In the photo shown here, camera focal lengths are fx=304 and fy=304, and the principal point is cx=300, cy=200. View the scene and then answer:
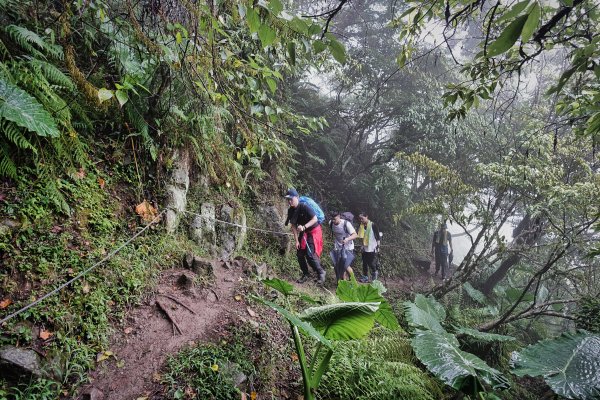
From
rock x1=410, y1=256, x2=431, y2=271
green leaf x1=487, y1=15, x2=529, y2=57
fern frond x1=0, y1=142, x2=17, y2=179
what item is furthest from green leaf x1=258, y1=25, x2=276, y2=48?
rock x1=410, y1=256, x2=431, y2=271

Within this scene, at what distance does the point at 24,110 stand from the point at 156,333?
2.36 metres

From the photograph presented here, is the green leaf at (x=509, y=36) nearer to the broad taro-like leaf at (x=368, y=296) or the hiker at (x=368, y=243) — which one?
the broad taro-like leaf at (x=368, y=296)

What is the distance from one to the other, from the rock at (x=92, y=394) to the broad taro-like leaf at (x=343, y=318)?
5.36ft

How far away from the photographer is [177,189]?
15.1 feet

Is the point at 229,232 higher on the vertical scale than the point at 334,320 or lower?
lower

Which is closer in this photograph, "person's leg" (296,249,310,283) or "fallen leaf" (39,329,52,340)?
"fallen leaf" (39,329,52,340)

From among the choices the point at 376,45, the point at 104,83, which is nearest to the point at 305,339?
the point at 104,83

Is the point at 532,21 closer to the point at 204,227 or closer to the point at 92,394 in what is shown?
the point at 92,394

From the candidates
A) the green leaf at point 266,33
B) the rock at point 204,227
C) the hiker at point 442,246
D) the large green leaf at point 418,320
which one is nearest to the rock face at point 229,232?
the rock at point 204,227

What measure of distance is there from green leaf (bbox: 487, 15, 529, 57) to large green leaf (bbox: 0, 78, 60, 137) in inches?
131

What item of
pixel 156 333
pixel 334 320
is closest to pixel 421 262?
pixel 334 320

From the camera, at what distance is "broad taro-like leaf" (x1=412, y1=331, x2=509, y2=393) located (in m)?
2.22

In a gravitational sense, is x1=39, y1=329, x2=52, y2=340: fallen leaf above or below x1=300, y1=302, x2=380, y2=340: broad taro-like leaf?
below

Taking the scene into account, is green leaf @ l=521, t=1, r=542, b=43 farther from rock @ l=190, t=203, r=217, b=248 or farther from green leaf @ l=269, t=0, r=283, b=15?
rock @ l=190, t=203, r=217, b=248
